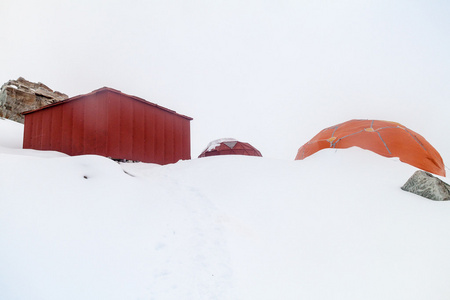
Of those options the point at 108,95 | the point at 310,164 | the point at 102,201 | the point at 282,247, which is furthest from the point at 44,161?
the point at 310,164

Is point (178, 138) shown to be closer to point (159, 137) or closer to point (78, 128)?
point (159, 137)

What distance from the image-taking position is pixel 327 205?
337 centimetres

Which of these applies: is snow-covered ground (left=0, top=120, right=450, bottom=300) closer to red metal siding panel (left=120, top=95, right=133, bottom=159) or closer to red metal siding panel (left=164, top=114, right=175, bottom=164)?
red metal siding panel (left=120, top=95, right=133, bottom=159)

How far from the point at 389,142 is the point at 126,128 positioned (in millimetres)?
8164

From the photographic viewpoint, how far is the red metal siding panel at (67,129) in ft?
26.4

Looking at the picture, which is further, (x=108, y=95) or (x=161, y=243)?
(x=108, y=95)

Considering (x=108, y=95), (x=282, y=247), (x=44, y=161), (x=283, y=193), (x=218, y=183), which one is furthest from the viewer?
(x=108, y=95)

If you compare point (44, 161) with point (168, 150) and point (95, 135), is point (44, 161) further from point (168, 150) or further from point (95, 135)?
point (168, 150)

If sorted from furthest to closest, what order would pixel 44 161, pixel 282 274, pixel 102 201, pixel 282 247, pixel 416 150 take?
1. pixel 416 150
2. pixel 44 161
3. pixel 102 201
4. pixel 282 247
5. pixel 282 274

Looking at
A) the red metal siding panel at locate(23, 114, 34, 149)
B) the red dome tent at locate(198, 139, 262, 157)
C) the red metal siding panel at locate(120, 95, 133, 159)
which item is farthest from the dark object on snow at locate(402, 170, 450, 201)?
the red dome tent at locate(198, 139, 262, 157)

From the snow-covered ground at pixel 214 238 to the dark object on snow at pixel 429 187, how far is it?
0.51ft

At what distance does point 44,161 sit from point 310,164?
16.4 feet

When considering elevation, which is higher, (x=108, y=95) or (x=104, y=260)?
(x=108, y=95)

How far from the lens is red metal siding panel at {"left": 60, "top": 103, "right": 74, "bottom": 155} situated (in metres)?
8.05
